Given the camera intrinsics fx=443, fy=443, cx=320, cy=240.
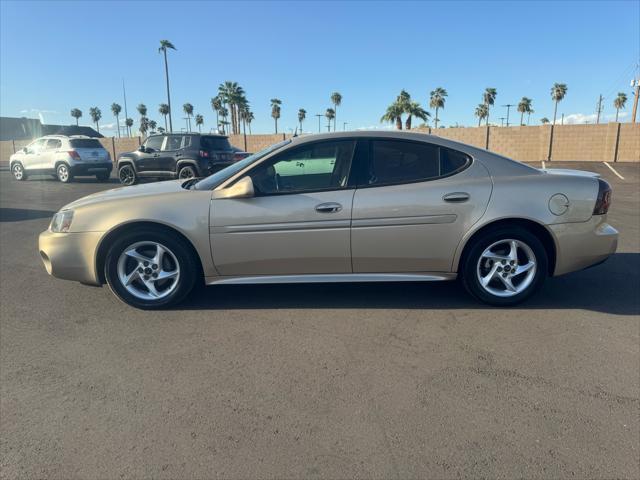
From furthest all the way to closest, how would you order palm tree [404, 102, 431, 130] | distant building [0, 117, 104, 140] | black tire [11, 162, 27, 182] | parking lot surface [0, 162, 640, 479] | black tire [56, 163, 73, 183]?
1. distant building [0, 117, 104, 140]
2. palm tree [404, 102, 431, 130]
3. black tire [11, 162, 27, 182]
4. black tire [56, 163, 73, 183]
5. parking lot surface [0, 162, 640, 479]

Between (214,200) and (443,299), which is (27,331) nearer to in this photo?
(214,200)

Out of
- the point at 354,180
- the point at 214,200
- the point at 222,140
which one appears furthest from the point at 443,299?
the point at 222,140

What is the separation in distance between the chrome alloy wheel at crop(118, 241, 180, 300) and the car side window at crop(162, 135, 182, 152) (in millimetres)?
10674

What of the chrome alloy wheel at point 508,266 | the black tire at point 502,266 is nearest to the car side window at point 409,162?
the black tire at point 502,266

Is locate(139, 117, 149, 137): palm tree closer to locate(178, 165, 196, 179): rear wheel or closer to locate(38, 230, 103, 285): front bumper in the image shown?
locate(178, 165, 196, 179): rear wheel

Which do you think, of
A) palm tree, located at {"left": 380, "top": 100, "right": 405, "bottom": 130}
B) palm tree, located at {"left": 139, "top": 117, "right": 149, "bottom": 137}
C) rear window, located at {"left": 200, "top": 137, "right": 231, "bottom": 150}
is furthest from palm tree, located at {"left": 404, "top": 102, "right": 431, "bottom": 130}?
palm tree, located at {"left": 139, "top": 117, "right": 149, "bottom": 137}

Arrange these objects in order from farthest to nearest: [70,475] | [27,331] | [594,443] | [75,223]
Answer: [75,223], [27,331], [594,443], [70,475]

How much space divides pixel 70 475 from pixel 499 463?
2.04m

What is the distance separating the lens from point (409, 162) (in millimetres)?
3920

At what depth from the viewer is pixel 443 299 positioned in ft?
13.9

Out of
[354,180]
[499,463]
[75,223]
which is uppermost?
[354,180]

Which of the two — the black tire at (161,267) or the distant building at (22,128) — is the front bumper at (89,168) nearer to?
the black tire at (161,267)

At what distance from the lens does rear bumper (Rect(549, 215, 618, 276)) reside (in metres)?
3.86

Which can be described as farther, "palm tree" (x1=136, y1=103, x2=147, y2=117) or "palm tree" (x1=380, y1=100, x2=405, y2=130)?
"palm tree" (x1=136, y1=103, x2=147, y2=117)
